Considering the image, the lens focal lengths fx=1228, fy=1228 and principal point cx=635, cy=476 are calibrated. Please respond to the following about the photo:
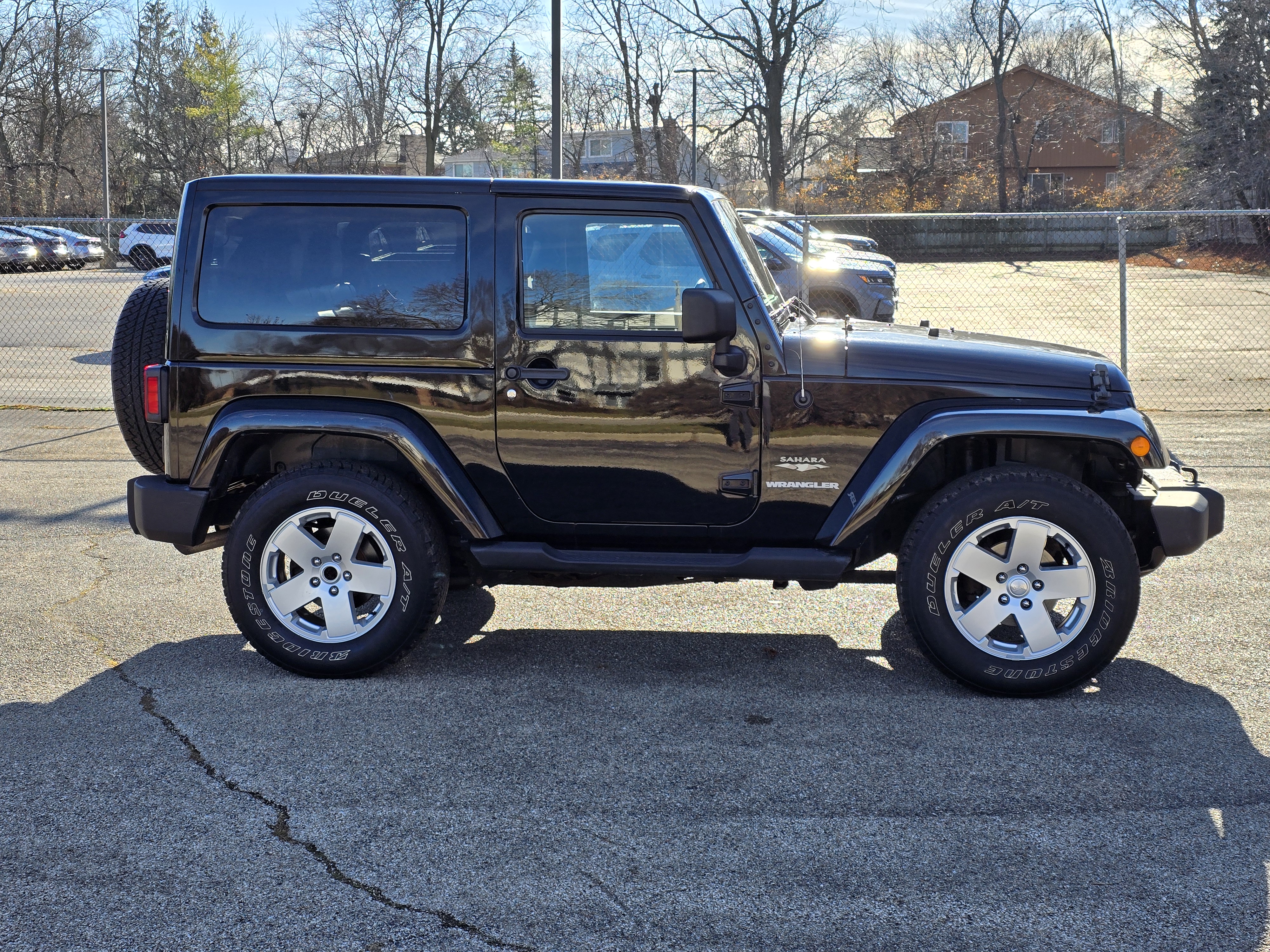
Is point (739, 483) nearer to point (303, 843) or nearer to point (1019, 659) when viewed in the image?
point (1019, 659)

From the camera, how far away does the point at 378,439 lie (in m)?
4.77

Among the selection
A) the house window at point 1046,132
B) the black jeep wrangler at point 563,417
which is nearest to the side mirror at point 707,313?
the black jeep wrangler at point 563,417

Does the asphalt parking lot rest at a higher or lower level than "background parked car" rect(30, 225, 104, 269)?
lower

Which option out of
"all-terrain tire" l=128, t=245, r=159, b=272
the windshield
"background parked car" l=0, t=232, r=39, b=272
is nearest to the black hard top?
the windshield

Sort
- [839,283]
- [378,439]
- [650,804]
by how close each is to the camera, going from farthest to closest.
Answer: [839,283], [378,439], [650,804]

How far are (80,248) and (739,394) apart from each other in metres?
38.4

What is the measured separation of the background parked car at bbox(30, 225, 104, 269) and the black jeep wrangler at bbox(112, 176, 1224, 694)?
3553 centimetres

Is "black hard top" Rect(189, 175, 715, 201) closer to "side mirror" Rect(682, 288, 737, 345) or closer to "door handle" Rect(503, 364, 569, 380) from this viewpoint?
"side mirror" Rect(682, 288, 737, 345)

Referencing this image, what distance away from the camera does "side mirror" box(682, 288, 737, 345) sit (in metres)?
4.42

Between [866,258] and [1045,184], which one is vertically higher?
[1045,184]

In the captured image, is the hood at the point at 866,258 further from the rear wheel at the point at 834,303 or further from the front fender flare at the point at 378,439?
the front fender flare at the point at 378,439

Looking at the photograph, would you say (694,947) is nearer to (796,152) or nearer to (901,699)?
(901,699)

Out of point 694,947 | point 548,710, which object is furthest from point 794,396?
point 694,947

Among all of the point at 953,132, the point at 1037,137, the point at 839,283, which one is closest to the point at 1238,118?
the point at 1037,137
